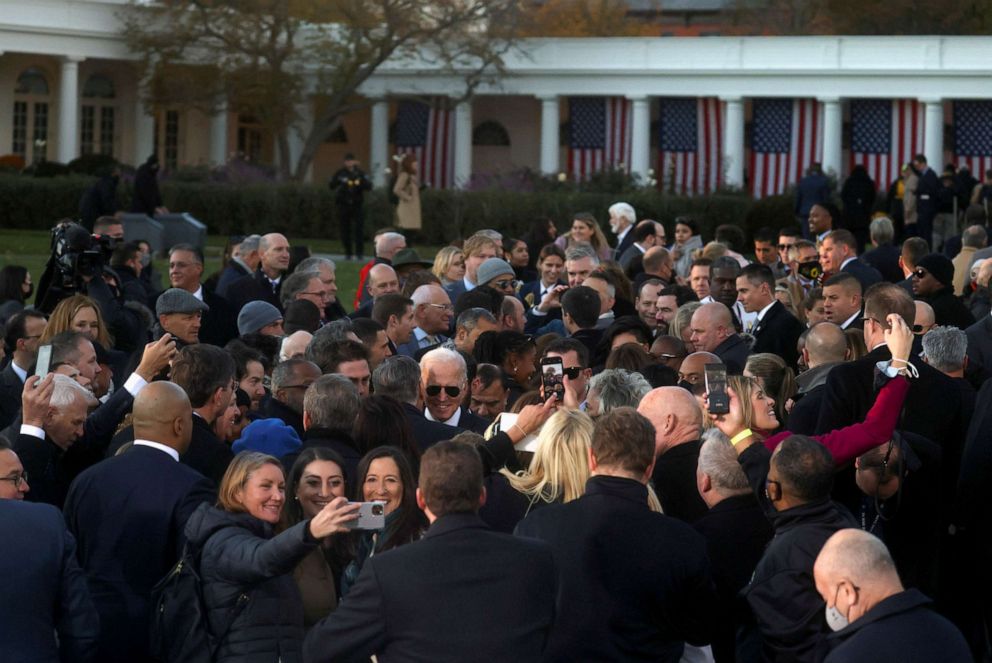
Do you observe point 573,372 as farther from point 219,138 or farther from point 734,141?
point 219,138

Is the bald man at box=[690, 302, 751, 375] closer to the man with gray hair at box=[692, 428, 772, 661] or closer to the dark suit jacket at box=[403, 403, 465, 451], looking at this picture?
the dark suit jacket at box=[403, 403, 465, 451]

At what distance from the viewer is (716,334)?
398 inches

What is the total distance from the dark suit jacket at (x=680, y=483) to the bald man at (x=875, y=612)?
5.50 ft

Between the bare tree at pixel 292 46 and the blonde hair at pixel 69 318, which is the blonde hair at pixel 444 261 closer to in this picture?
the blonde hair at pixel 69 318

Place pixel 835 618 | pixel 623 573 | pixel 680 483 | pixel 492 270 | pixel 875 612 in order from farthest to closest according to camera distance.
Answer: pixel 492 270
pixel 680 483
pixel 623 573
pixel 835 618
pixel 875 612

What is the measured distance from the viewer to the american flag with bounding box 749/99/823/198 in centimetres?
4288

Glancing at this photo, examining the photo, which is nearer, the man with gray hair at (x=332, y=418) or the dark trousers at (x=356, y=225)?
the man with gray hair at (x=332, y=418)

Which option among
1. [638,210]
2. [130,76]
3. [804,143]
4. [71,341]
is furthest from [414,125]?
[71,341]

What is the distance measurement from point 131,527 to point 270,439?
3.38 feet

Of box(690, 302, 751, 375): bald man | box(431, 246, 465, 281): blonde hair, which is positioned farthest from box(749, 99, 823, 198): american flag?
box(690, 302, 751, 375): bald man

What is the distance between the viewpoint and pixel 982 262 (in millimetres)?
13367

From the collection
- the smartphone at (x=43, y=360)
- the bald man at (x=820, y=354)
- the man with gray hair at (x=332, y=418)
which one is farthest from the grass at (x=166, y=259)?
the man with gray hair at (x=332, y=418)

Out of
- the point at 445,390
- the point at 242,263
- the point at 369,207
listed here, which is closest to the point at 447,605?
the point at 445,390

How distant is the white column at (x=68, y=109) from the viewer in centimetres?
4534
